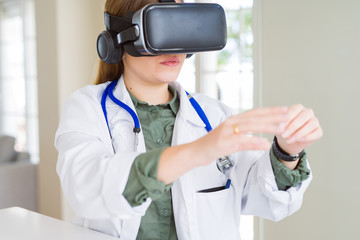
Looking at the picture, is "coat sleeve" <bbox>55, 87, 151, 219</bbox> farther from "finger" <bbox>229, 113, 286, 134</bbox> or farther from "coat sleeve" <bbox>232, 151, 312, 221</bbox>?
"coat sleeve" <bbox>232, 151, 312, 221</bbox>

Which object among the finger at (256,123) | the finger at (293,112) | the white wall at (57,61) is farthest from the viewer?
the white wall at (57,61)

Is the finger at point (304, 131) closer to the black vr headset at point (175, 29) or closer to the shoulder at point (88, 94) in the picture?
the black vr headset at point (175, 29)

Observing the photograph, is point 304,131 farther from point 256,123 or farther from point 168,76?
point 168,76

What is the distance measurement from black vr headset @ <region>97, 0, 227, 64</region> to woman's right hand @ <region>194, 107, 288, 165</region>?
0.29m

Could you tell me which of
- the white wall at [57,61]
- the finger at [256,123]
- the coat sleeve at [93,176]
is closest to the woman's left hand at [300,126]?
the finger at [256,123]

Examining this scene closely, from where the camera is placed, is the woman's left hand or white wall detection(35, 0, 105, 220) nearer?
the woman's left hand

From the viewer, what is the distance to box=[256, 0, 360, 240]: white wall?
82.1 inches

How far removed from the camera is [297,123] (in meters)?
0.95

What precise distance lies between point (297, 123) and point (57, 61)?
260 centimetres

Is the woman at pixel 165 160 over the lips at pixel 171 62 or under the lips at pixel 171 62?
under

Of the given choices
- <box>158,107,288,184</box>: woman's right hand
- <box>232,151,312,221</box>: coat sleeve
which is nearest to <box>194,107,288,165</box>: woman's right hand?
<box>158,107,288,184</box>: woman's right hand

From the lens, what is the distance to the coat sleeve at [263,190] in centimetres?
119

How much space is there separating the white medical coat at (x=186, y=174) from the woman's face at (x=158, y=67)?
0.30ft

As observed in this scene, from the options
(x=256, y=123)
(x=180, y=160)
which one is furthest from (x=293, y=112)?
(x=180, y=160)
